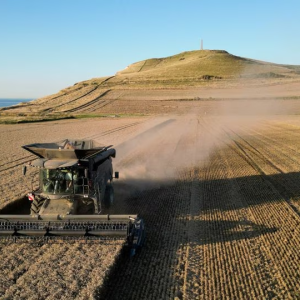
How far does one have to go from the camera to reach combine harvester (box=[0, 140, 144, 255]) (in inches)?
405

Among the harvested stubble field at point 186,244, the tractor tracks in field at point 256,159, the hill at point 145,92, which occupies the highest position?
the hill at point 145,92

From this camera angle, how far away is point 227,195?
15.3 m

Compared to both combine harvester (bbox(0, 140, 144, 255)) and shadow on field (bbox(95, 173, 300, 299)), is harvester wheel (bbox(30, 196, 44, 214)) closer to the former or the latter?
combine harvester (bbox(0, 140, 144, 255))

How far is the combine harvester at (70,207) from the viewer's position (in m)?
10.3

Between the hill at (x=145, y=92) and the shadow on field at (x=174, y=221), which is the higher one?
the hill at (x=145, y=92)

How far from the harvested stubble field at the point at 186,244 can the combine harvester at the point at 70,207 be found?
14.5 inches

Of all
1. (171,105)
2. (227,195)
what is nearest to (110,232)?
(227,195)

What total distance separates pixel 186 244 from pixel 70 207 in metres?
3.47

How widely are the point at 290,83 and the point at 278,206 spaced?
71.4 m

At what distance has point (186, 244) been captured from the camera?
10.6 m

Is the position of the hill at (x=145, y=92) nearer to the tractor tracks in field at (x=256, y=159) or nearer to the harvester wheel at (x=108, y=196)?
the tractor tracks in field at (x=256, y=159)

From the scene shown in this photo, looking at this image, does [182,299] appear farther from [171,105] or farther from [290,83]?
[290,83]

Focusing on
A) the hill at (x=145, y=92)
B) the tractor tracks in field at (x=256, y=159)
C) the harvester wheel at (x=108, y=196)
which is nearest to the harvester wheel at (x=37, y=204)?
the harvester wheel at (x=108, y=196)

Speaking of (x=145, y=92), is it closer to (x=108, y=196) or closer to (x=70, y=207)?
(x=108, y=196)
